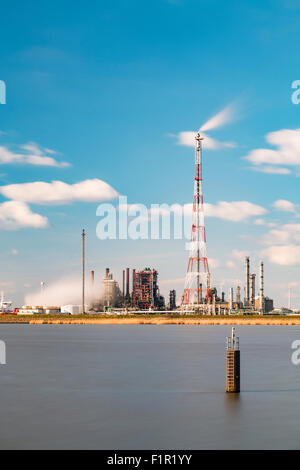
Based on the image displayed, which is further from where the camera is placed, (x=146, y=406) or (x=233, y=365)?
(x=233, y=365)

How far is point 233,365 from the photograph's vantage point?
125ft

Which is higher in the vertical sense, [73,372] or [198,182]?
[198,182]

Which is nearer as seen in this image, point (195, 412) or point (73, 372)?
point (195, 412)

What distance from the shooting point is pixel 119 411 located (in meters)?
35.2

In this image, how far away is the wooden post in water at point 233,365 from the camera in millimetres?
36969

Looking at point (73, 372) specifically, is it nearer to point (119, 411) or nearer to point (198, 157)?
point (119, 411)

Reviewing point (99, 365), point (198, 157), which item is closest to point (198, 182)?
point (198, 157)

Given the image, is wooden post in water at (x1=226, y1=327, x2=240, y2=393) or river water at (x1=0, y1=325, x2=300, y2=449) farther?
wooden post in water at (x1=226, y1=327, x2=240, y2=393)

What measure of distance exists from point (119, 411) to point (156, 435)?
271 inches

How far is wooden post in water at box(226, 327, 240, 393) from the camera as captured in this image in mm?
36969

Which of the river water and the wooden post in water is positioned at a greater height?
the wooden post in water

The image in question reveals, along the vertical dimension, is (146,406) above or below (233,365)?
below
